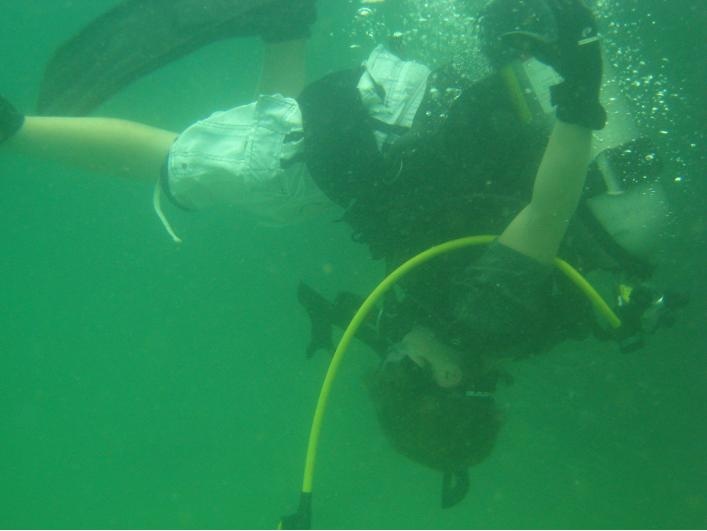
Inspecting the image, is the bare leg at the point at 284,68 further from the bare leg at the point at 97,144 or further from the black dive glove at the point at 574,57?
the black dive glove at the point at 574,57

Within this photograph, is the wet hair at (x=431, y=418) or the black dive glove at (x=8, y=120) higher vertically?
the black dive glove at (x=8, y=120)

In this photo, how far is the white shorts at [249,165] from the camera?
334 centimetres

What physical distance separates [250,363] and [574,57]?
9.25m

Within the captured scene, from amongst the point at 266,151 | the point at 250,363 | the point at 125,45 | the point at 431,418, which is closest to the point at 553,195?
the point at 431,418

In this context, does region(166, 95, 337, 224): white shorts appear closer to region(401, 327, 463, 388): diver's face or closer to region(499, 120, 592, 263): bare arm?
region(401, 327, 463, 388): diver's face

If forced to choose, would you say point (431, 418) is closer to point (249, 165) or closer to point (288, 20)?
point (249, 165)

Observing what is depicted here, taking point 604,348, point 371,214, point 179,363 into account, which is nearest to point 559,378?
point 604,348

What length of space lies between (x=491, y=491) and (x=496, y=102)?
1027cm

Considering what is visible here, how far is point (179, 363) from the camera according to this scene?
11.3m

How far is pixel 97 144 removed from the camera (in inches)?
146

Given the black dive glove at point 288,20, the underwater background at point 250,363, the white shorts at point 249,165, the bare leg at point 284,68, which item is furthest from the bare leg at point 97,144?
the underwater background at point 250,363

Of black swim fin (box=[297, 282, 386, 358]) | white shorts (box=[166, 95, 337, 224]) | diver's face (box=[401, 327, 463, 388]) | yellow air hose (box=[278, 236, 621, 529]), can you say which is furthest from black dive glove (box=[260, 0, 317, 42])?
diver's face (box=[401, 327, 463, 388])

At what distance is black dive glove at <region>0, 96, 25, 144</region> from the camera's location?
11.3ft

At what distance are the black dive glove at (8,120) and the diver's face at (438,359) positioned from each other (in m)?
2.69
